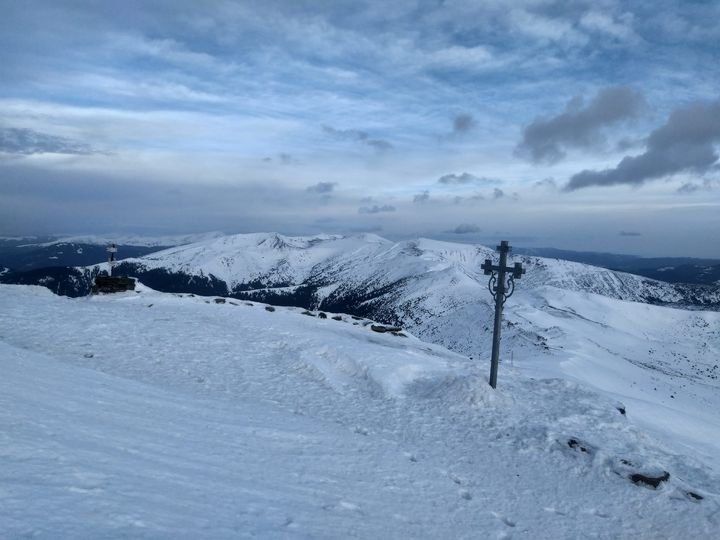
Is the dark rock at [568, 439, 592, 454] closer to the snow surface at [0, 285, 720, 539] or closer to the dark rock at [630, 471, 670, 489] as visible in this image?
the snow surface at [0, 285, 720, 539]

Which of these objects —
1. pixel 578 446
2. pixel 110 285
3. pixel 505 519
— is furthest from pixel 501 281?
pixel 110 285

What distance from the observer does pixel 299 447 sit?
34.5ft

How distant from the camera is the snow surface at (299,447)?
6586mm

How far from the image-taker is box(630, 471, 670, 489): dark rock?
34.3ft

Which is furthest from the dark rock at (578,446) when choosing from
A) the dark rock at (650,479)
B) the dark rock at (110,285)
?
the dark rock at (110,285)

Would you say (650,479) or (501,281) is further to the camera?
(501,281)

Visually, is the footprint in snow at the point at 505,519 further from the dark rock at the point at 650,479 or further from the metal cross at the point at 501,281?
the metal cross at the point at 501,281

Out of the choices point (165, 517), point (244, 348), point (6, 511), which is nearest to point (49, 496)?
point (6, 511)

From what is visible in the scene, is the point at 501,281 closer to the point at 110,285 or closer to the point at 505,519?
the point at 505,519

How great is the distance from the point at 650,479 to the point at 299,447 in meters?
8.35

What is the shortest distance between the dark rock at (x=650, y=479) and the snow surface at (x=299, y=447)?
14 cm

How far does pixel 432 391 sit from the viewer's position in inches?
640

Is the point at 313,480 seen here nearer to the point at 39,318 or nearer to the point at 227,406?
the point at 227,406

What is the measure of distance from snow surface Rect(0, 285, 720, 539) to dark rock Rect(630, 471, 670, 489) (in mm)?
137
